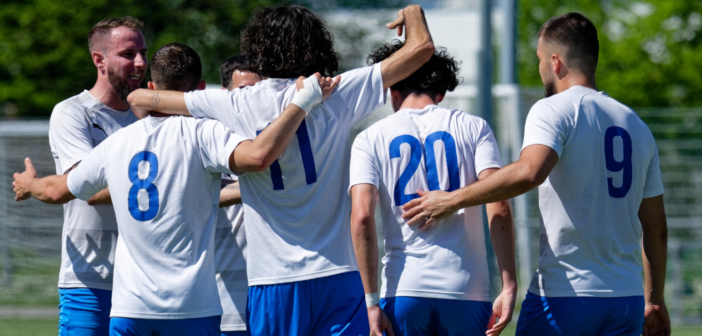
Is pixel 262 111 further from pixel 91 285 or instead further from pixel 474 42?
pixel 474 42

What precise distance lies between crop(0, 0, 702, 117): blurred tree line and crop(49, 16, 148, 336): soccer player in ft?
56.2

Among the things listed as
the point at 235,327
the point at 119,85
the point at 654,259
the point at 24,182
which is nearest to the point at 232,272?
the point at 235,327

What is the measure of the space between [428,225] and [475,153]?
1.47 ft

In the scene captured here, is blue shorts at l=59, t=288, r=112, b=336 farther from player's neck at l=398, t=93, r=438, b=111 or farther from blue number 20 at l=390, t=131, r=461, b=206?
player's neck at l=398, t=93, r=438, b=111

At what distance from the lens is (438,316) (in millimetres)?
3787

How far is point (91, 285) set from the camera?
4.40 metres

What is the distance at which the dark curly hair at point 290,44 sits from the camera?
12.1 feet

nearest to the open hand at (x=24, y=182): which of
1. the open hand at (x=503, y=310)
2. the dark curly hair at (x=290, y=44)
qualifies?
the dark curly hair at (x=290, y=44)

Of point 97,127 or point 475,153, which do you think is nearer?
point 475,153

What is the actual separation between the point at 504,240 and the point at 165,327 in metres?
1.68

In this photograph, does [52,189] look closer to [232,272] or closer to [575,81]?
[232,272]

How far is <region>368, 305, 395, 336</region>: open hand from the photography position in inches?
149

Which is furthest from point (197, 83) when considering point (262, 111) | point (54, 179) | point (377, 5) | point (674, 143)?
point (377, 5)

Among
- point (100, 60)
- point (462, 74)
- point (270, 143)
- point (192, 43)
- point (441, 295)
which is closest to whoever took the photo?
point (270, 143)
